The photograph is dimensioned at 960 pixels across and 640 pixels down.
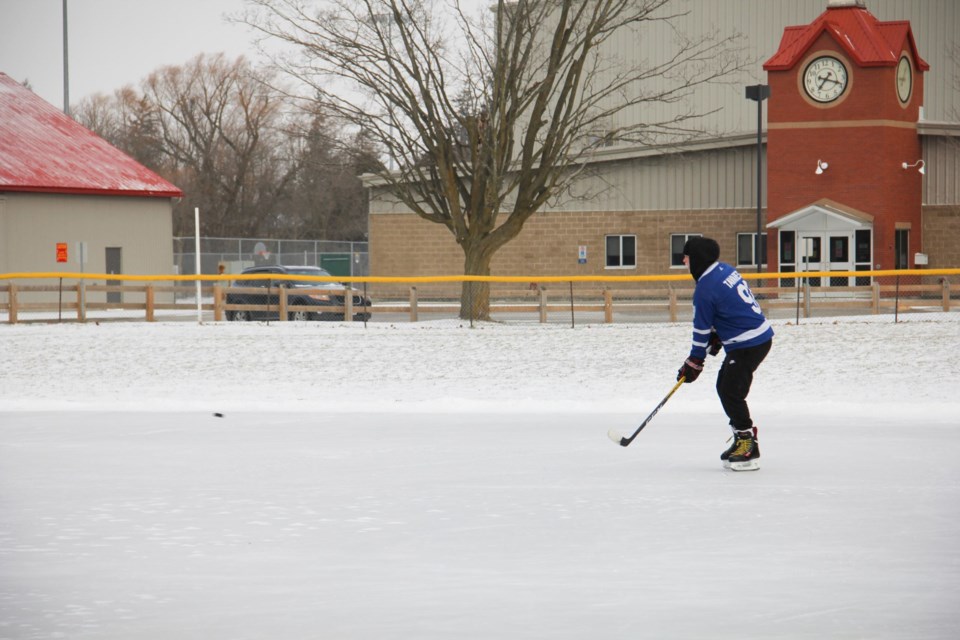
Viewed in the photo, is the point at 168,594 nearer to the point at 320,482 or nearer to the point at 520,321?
the point at 320,482

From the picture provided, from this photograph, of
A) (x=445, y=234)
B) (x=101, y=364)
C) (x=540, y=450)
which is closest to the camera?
(x=540, y=450)

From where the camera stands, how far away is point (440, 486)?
8609 mm

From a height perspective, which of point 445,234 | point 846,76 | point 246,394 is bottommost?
point 246,394

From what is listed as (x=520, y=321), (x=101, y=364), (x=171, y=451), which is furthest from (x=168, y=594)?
(x=520, y=321)

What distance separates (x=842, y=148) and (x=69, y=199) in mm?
22720

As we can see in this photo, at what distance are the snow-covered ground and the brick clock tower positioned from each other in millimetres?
21172

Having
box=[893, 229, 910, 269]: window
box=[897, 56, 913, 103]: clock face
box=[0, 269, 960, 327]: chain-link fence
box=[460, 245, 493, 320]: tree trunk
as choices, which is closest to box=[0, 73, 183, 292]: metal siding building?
box=[0, 269, 960, 327]: chain-link fence

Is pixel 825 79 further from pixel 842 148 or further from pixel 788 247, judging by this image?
pixel 788 247

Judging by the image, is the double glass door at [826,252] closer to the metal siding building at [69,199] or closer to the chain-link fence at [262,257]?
the chain-link fence at [262,257]

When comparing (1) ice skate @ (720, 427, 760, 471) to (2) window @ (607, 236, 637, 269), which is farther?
(2) window @ (607, 236, 637, 269)

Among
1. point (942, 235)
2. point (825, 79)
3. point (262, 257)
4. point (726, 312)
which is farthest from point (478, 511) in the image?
point (262, 257)

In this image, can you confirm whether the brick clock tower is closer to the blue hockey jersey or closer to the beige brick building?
the beige brick building

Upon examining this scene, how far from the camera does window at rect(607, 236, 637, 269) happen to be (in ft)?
138

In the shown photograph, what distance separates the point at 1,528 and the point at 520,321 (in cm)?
1895
